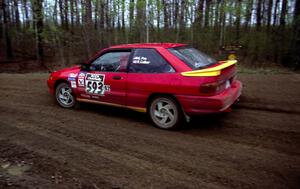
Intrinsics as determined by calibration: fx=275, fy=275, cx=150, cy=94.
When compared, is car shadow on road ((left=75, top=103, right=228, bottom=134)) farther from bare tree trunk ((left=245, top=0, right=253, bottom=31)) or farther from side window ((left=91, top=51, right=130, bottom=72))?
bare tree trunk ((left=245, top=0, right=253, bottom=31))

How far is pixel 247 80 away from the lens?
28.9 feet

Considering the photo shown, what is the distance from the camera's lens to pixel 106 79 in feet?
18.9

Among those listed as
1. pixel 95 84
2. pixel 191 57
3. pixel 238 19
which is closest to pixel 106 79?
pixel 95 84

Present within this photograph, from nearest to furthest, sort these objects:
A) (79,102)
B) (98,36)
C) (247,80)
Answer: (79,102) → (247,80) → (98,36)

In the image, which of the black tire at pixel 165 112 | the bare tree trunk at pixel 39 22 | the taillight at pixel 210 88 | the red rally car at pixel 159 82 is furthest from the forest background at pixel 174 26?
the taillight at pixel 210 88

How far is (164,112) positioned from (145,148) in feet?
3.43

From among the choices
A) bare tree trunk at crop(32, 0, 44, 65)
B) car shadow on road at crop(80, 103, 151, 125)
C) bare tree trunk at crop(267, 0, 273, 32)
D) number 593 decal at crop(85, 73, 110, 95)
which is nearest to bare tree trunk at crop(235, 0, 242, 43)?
bare tree trunk at crop(267, 0, 273, 32)

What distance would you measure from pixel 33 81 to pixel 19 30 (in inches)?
515

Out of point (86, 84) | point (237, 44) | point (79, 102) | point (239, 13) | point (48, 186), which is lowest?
point (48, 186)

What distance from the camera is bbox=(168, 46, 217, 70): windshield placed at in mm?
5125

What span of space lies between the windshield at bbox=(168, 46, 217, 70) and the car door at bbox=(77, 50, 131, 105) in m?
1.03

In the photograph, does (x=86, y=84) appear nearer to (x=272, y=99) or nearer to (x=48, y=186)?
(x=48, y=186)

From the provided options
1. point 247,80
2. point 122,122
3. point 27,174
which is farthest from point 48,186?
point 247,80

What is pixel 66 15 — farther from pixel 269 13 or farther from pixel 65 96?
pixel 65 96
